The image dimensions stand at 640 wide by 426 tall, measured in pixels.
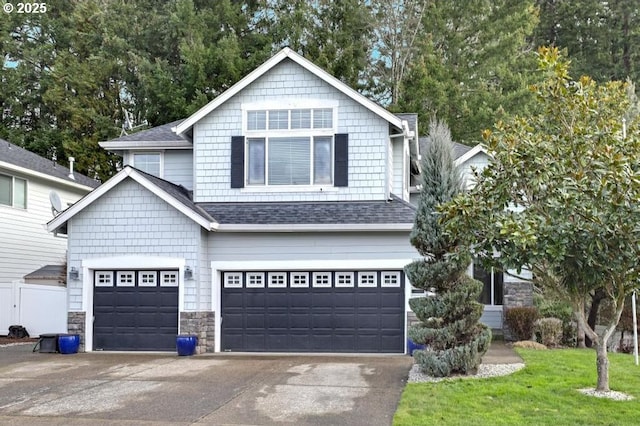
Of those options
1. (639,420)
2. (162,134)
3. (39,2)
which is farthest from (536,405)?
(39,2)

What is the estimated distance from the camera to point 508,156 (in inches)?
398

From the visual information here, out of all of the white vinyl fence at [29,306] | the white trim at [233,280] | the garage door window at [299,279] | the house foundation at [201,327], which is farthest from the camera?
the white vinyl fence at [29,306]

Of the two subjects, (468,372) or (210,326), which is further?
(210,326)

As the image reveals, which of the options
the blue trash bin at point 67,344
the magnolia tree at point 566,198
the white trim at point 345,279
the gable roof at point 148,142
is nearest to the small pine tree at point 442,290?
the magnolia tree at point 566,198

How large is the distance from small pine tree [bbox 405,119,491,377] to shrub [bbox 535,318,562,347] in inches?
197

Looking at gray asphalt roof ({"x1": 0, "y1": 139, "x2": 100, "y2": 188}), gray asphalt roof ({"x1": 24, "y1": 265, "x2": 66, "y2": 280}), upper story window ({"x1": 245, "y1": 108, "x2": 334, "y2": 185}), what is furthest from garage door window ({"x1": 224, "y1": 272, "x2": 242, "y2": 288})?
gray asphalt roof ({"x1": 0, "y1": 139, "x2": 100, "y2": 188})

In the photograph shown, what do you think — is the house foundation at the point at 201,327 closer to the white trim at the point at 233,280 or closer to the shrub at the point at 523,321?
the white trim at the point at 233,280

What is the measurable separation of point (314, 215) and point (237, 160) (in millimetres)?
2561

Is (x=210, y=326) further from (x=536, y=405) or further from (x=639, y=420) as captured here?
(x=639, y=420)

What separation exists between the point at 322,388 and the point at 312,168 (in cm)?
725

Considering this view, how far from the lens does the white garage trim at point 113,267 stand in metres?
15.7

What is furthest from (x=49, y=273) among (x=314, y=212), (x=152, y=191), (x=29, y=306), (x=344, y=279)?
(x=344, y=279)

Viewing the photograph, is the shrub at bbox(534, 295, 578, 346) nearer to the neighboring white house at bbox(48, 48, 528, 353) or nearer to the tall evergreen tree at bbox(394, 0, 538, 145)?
the neighboring white house at bbox(48, 48, 528, 353)

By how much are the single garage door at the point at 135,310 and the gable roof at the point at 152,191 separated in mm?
1549
